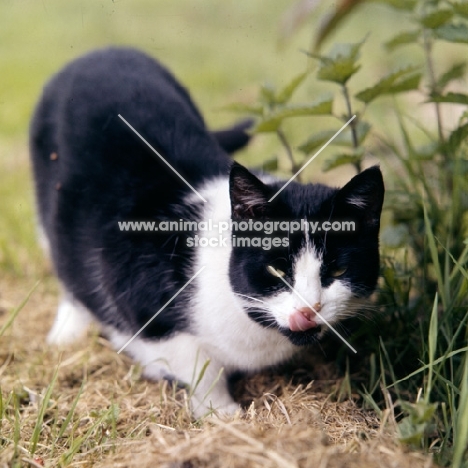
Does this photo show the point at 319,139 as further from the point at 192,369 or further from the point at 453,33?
the point at 192,369

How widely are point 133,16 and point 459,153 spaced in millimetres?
1614

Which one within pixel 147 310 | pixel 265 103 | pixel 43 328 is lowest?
pixel 43 328

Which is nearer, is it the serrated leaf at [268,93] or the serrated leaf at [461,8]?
the serrated leaf at [461,8]

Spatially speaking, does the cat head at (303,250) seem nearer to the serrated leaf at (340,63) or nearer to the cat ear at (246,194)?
the cat ear at (246,194)

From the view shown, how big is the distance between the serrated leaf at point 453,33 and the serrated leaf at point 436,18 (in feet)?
0.09

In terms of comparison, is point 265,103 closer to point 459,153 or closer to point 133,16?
point 459,153

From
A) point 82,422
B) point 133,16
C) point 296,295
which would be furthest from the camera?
point 133,16

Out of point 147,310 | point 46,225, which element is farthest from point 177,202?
point 46,225

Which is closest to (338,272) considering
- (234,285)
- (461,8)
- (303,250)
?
(303,250)

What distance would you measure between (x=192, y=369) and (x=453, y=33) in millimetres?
1080

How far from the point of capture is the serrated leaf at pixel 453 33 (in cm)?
145

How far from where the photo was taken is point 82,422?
4.81 feet

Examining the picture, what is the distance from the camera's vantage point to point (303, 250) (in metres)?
1.37

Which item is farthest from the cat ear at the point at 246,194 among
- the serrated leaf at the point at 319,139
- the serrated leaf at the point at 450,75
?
the serrated leaf at the point at 450,75
